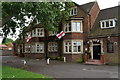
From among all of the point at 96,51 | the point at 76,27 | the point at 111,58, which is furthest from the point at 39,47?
the point at 111,58

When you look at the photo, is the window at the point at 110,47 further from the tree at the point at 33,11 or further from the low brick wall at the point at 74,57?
the tree at the point at 33,11

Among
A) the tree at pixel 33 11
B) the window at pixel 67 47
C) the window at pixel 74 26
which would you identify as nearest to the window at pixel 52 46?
the window at pixel 67 47

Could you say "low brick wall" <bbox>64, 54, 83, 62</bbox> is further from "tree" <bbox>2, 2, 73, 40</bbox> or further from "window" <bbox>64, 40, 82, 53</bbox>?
"tree" <bbox>2, 2, 73, 40</bbox>

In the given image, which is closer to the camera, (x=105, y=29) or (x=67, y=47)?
(x=105, y=29)

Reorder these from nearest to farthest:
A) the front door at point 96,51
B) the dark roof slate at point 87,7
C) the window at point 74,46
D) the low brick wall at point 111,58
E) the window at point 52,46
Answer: the low brick wall at point 111,58 < the front door at point 96,51 < the window at point 74,46 < the dark roof slate at point 87,7 < the window at point 52,46

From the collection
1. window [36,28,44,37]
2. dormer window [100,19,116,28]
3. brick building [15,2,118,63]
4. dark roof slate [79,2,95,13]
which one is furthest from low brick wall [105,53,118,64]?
window [36,28,44,37]

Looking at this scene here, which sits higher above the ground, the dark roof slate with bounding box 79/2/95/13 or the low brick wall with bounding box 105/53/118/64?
the dark roof slate with bounding box 79/2/95/13

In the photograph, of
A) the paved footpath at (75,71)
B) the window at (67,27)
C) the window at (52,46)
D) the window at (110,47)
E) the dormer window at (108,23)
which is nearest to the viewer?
the paved footpath at (75,71)

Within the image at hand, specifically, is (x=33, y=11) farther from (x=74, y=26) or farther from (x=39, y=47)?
(x=39, y=47)

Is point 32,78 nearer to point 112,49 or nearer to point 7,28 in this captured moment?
point 7,28

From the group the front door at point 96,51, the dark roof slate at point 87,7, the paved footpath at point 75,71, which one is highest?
the dark roof slate at point 87,7

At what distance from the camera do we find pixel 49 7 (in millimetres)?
15695

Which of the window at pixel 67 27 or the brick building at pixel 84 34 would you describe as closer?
the brick building at pixel 84 34

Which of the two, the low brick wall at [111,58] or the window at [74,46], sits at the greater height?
the window at [74,46]
